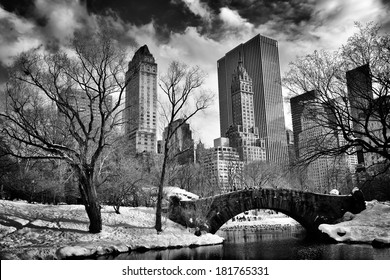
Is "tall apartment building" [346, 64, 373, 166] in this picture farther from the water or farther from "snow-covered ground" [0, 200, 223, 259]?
"snow-covered ground" [0, 200, 223, 259]

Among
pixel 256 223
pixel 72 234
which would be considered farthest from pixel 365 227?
pixel 256 223

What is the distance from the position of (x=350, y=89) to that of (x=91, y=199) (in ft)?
28.1

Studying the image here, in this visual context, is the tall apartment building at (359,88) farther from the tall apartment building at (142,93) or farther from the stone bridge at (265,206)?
the stone bridge at (265,206)

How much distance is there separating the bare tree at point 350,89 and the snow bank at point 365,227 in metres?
4.55

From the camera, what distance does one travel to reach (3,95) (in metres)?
12.4

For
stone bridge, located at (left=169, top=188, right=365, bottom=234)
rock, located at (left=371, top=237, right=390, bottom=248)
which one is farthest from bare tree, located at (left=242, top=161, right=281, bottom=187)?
rock, located at (left=371, top=237, right=390, bottom=248)

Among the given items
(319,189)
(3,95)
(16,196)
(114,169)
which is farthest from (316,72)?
(319,189)

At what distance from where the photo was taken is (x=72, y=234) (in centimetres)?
1144

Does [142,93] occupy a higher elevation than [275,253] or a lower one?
higher

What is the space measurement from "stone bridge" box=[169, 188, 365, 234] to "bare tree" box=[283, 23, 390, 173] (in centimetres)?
658

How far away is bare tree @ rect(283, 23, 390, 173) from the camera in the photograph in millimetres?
8773

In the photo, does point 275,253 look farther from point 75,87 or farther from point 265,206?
point 75,87
